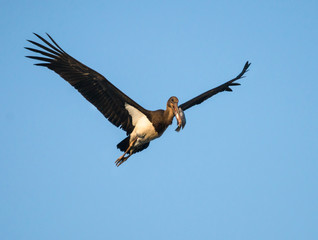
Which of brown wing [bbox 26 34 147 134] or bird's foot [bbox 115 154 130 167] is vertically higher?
brown wing [bbox 26 34 147 134]

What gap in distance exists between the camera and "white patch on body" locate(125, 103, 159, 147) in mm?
13117

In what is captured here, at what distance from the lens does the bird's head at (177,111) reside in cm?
1227

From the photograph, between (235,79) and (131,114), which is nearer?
(131,114)

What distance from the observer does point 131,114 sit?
13547 mm

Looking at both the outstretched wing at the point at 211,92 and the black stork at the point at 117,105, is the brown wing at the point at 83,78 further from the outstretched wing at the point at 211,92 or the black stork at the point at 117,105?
the outstretched wing at the point at 211,92

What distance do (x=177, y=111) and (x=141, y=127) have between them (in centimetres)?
100

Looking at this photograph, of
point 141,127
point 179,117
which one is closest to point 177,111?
point 179,117

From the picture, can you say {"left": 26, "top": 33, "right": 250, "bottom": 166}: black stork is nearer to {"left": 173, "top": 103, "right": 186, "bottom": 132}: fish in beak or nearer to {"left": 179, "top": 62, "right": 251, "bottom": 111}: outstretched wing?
{"left": 173, "top": 103, "right": 186, "bottom": 132}: fish in beak

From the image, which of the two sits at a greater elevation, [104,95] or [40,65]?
[40,65]

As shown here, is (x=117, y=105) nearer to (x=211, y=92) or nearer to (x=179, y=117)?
(x=179, y=117)

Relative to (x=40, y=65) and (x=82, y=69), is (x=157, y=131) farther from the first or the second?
(x=40, y=65)

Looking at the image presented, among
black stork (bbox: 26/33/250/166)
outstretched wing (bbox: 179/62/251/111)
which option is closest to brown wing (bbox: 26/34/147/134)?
black stork (bbox: 26/33/250/166)

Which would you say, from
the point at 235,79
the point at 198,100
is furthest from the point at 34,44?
the point at 235,79

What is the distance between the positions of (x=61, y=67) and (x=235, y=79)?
191 inches
